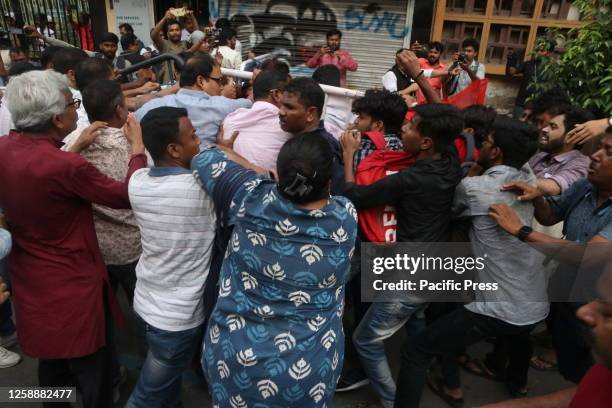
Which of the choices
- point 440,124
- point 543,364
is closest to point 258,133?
point 440,124

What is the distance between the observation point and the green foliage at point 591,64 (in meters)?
3.48

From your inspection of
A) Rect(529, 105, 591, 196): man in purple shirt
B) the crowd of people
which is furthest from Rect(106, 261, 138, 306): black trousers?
Rect(529, 105, 591, 196): man in purple shirt

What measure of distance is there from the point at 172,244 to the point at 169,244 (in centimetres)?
1

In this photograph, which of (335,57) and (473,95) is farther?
(335,57)

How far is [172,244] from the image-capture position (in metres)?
1.98

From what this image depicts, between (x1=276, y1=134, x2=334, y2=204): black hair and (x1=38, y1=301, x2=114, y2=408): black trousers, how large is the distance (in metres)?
1.34

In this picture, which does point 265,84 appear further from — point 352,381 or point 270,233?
point 352,381

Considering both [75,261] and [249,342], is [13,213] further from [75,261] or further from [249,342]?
[249,342]

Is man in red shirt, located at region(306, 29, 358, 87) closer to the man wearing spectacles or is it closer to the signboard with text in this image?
the signboard with text

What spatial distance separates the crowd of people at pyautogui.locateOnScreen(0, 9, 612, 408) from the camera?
5.39ft

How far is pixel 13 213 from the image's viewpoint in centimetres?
202

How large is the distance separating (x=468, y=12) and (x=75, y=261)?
8191 mm

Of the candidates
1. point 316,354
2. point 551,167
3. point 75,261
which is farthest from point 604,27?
point 75,261

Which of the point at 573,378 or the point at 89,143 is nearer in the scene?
the point at 89,143
